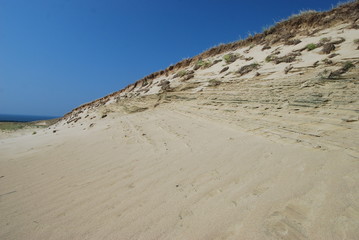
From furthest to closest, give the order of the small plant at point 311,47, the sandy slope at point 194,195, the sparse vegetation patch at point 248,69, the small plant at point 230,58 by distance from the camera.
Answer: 1. the small plant at point 230,58
2. the sparse vegetation patch at point 248,69
3. the small plant at point 311,47
4. the sandy slope at point 194,195

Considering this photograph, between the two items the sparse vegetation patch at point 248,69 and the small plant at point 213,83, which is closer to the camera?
the sparse vegetation patch at point 248,69

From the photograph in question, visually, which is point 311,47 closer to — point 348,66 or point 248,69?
point 248,69

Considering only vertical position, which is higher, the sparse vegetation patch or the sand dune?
the sparse vegetation patch

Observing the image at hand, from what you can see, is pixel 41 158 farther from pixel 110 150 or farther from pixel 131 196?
pixel 131 196

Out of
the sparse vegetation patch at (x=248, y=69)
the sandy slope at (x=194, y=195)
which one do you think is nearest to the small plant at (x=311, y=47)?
the sparse vegetation patch at (x=248, y=69)

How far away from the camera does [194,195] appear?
86.1 inches

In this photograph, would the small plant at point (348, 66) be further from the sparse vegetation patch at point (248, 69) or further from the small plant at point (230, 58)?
the small plant at point (230, 58)

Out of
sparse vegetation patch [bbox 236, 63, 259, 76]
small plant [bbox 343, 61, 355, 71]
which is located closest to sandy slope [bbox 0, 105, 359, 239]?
small plant [bbox 343, 61, 355, 71]

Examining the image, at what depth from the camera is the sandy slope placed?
5.41 ft

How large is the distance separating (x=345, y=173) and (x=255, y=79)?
16.0 feet

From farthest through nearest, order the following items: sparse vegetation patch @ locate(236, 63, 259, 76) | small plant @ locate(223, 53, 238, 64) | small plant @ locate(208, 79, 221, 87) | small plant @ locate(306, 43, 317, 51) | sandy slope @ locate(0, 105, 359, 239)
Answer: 1. small plant @ locate(223, 53, 238, 64)
2. small plant @ locate(208, 79, 221, 87)
3. sparse vegetation patch @ locate(236, 63, 259, 76)
4. small plant @ locate(306, 43, 317, 51)
5. sandy slope @ locate(0, 105, 359, 239)

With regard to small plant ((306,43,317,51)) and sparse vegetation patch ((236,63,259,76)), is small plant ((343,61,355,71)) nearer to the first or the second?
small plant ((306,43,317,51))

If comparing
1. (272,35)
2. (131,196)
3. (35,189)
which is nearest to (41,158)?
(35,189)

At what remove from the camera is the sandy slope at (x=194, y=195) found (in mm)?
1648
